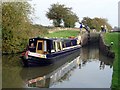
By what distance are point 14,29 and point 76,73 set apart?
9603 mm

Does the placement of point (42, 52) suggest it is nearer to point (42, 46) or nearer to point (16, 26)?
point (42, 46)

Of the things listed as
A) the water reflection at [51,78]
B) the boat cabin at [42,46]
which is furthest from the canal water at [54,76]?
the boat cabin at [42,46]

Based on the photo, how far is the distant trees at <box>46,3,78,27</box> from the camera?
5474cm

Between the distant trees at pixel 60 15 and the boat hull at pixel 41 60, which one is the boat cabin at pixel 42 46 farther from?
the distant trees at pixel 60 15

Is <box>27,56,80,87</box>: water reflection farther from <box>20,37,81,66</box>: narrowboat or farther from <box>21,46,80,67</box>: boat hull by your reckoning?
<box>20,37,81,66</box>: narrowboat

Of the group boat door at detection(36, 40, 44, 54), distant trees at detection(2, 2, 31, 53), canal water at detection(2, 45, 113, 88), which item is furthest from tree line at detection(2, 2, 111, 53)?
boat door at detection(36, 40, 44, 54)

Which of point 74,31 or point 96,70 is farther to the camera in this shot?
point 74,31

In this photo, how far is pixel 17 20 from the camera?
27547mm

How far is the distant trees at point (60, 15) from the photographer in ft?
180

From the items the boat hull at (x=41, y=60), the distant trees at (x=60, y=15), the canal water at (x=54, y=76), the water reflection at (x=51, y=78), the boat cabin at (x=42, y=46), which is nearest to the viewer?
the canal water at (x=54, y=76)

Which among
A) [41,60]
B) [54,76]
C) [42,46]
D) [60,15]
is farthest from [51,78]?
[60,15]

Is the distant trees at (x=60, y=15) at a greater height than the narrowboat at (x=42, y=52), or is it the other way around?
the distant trees at (x=60, y=15)

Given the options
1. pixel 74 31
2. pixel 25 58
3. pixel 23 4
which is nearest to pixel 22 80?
pixel 25 58

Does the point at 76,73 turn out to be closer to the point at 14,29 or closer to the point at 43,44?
the point at 43,44
